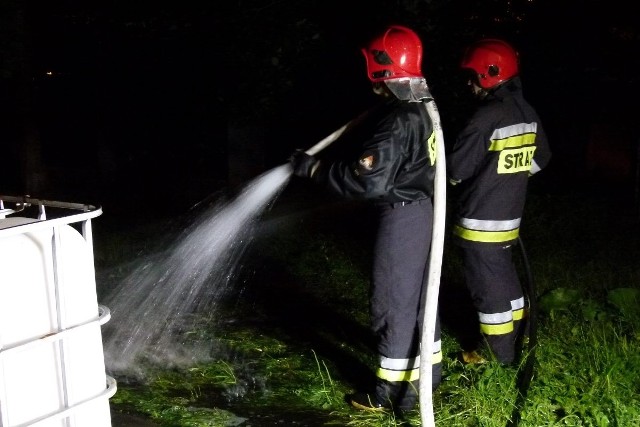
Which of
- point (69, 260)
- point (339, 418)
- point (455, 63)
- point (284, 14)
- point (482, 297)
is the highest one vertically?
point (284, 14)

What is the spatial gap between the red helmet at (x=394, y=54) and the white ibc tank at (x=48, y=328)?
202 centimetres

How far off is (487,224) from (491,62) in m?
0.94

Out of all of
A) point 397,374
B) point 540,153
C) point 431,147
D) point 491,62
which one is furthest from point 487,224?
point 397,374

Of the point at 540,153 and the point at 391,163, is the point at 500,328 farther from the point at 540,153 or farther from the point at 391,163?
the point at 391,163

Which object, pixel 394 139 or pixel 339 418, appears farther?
pixel 339 418

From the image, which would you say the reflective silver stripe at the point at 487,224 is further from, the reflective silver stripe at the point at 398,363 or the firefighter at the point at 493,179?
the reflective silver stripe at the point at 398,363

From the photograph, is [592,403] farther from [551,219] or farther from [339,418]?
[551,219]

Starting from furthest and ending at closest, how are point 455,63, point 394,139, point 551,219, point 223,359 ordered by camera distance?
point 551,219 < point 455,63 < point 223,359 < point 394,139

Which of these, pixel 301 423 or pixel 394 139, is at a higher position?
pixel 394 139

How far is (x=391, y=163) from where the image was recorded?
3.97 meters

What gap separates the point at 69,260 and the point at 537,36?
8.99 metres

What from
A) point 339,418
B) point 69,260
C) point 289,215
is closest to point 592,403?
→ point 339,418

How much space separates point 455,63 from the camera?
25.5 feet

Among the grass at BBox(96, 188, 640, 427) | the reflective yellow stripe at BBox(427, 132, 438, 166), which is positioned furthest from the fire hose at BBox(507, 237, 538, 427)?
the reflective yellow stripe at BBox(427, 132, 438, 166)
